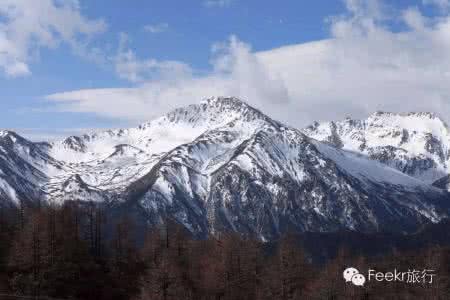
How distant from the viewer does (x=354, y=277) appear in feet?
495

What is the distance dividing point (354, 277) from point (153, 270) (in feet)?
152

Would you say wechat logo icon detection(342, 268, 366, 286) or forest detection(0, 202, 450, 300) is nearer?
forest detection(0, 202, 450, 300)

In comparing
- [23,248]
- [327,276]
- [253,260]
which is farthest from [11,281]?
[327,276]

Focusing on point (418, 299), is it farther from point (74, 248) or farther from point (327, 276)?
point (74, 248)

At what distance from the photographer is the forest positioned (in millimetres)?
135125

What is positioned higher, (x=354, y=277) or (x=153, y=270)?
(x=153, y=270)

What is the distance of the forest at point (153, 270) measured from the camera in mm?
135125

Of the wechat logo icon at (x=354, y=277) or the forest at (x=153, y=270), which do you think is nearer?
the forest at (x=153, y=270)

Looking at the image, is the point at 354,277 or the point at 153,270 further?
the point at 354,277

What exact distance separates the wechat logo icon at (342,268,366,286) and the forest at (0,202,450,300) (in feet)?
4.62

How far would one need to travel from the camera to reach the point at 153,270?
134 m

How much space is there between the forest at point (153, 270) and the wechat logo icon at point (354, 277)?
141cm

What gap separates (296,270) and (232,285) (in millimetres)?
16252

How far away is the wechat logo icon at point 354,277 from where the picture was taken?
14912 centimetres
